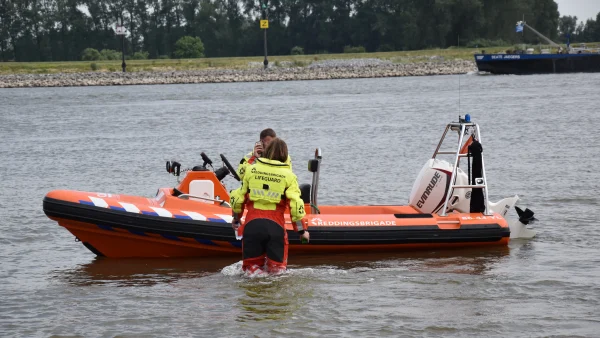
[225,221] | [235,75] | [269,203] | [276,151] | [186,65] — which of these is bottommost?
[235,75]

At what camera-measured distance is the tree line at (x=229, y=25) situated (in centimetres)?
9212

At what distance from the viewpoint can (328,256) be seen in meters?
10.1

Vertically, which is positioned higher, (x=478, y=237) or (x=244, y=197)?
(x=244, y=197)

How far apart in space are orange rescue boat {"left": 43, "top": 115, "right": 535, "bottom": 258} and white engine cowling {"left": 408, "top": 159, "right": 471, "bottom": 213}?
11 mm

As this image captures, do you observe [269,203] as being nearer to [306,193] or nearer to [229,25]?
[306,193]

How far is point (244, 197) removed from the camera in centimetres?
827

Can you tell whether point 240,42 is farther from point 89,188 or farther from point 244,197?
point 244,197

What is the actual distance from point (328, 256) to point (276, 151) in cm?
232

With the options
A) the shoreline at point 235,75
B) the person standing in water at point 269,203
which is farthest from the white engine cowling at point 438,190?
the shoreline at point 235,75

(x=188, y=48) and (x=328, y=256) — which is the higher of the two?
(x=188, y=48)

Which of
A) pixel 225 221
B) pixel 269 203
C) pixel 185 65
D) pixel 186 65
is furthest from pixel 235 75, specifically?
pixel 269 203

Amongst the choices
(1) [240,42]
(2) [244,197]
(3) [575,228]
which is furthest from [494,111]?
(1) [240,42]

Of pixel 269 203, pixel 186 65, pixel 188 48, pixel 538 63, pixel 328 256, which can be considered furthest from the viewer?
pixel 188 48

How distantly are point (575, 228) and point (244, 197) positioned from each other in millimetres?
5171
